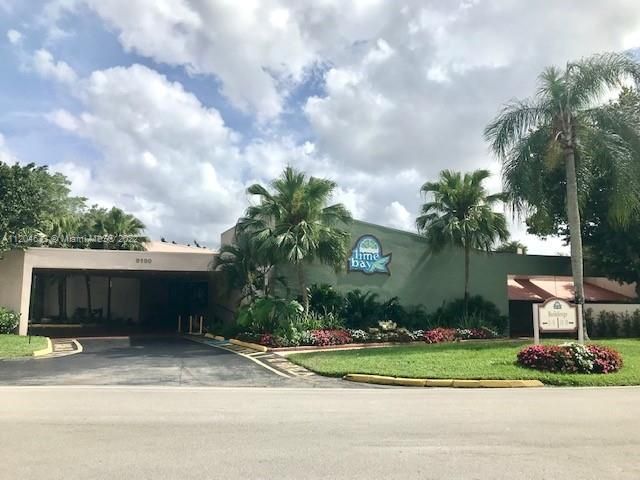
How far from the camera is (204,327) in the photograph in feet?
93.1

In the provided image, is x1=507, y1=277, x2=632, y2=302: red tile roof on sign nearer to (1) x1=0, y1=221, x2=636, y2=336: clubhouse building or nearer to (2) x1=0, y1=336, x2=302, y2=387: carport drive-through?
(1) x1=0, y1=221, x2=636, y2=336: clubhouse building

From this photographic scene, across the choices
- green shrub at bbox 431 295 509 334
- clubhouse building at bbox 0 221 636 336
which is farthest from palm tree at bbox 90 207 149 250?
green shrub at bbox 431 295 509 334

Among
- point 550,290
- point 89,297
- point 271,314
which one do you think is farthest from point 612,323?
point 89,297

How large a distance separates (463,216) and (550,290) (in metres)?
9.92

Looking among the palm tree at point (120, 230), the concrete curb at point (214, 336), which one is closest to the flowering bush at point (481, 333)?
the concrete curb at point (214, 336)

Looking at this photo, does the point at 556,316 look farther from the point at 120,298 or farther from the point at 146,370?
the point at 120,298

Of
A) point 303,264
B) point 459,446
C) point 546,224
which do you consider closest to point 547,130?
point 546,224

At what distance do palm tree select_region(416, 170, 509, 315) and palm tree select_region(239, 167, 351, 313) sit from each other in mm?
4372

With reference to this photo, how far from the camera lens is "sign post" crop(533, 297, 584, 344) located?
15.6 m

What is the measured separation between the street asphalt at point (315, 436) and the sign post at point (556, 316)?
16.1 ft

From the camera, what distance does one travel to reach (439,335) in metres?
22.0

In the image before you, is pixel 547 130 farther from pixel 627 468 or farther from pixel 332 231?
pixel 627 468

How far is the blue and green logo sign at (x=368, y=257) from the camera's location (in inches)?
950

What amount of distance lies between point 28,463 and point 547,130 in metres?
19.4
